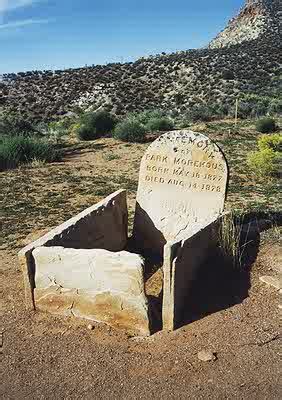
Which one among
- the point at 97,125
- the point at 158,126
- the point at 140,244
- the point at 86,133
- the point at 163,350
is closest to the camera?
the point at 163,350

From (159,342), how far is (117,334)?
1.52 ft

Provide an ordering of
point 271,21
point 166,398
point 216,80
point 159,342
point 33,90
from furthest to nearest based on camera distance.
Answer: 1. point 271,21
2. point 33,90
3. point 216,80
4. point 159,342
5. point 166,398

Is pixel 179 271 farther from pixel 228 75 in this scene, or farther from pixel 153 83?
pixel 153 83

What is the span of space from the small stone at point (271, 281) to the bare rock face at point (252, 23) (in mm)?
53015

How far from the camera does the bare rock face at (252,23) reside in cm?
5998

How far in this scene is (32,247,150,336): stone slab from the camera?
5.11m

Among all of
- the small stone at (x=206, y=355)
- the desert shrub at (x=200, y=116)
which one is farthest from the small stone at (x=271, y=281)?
the desert shrub at (x=200, y=116)

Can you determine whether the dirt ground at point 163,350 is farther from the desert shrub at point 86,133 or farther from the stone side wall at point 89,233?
the desert shrub at point 86,133

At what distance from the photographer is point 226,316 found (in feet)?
17.9

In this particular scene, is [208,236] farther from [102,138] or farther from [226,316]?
Answer: [102,138]

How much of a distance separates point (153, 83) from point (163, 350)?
3700 centimetres

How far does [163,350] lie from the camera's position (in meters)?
4.97

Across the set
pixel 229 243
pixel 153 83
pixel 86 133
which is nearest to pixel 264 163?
pixel 229 243

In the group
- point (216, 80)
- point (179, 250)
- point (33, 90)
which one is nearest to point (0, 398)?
point (179, 250)
